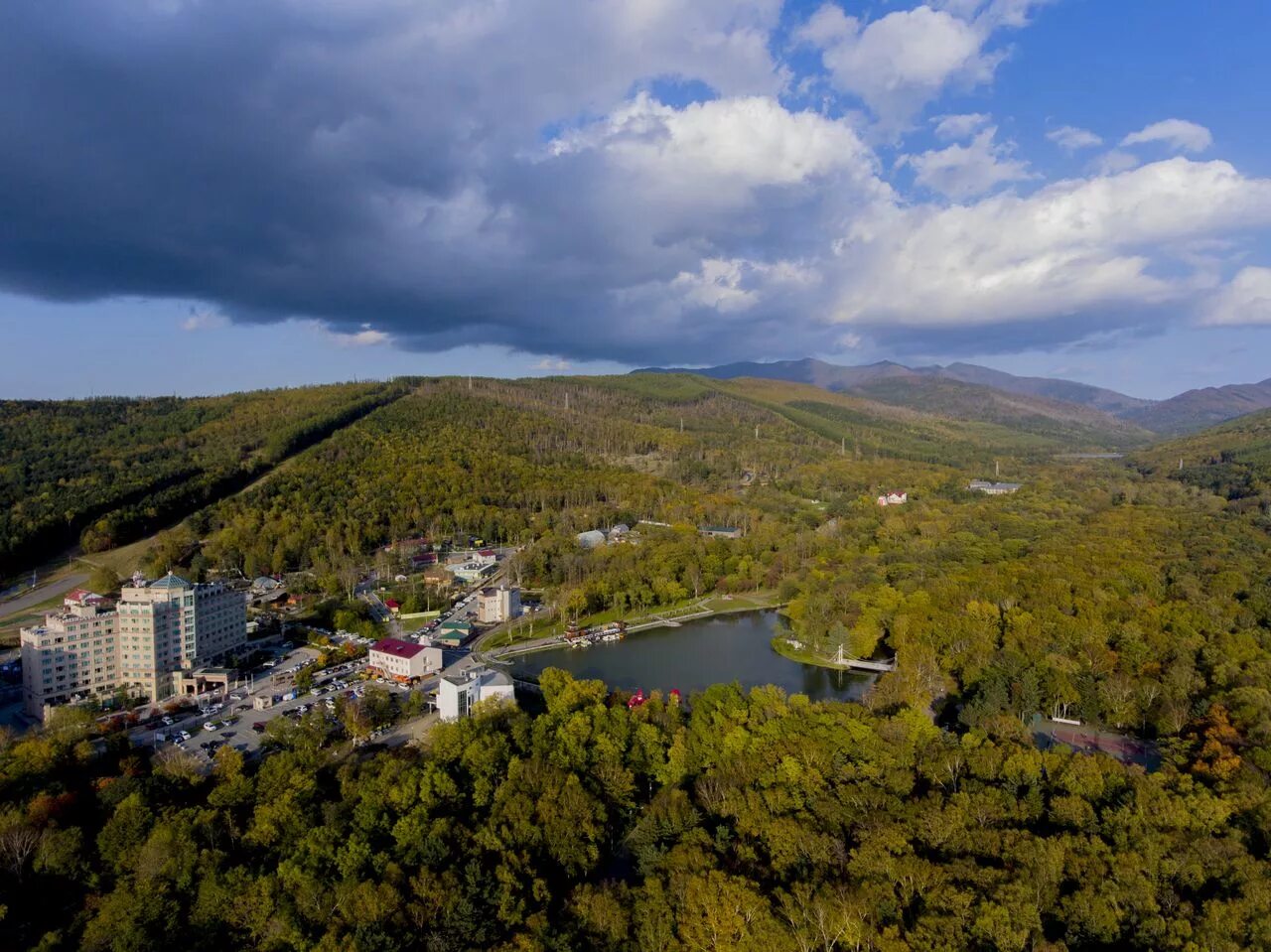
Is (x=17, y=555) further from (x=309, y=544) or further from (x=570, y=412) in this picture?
(x=570, y=412)

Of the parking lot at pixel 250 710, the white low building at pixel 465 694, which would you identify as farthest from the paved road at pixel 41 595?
the white low building at pixel 465 694

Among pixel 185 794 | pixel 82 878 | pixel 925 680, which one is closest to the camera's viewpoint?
pixel 82 878

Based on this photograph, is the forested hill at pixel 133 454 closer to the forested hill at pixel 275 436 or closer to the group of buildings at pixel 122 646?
the forested hill at pixel 275 436

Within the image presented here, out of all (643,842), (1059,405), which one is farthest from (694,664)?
(1059,405)

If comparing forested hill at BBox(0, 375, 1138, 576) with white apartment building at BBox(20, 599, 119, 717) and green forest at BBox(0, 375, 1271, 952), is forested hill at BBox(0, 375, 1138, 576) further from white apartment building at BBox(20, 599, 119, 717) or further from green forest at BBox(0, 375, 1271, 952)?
green forest at BBox(0, 375, 1271, 952)

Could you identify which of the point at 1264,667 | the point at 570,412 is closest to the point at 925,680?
the point at 1264,667

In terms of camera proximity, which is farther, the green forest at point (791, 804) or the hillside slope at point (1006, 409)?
the hillside slope at point (1006, 409)

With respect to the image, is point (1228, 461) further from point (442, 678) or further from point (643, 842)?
point (643, 842)
